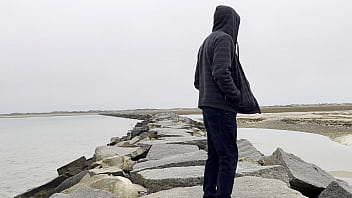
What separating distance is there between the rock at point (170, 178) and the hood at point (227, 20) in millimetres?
1410

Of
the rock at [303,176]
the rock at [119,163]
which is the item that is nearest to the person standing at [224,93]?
the rock at [303,176]

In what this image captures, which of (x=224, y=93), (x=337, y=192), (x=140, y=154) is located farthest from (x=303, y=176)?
(x=140, y=154)

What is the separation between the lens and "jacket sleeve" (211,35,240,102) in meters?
2.49

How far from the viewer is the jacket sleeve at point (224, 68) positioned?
2.49 meters

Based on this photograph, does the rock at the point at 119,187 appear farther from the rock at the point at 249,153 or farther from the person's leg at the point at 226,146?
the rock at the point at 249,153

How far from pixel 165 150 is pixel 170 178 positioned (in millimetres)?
2292

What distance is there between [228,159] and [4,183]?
6.56 meters

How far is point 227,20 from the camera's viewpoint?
267 centimetres

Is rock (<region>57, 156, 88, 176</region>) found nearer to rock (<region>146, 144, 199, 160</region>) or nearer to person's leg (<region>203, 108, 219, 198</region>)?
rock (<region>146, 144, 199, 160</region>)

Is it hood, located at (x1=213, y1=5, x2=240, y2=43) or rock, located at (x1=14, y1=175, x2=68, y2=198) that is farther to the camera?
rock, located at (x1=14, y1=175, x2=68, y2=198)

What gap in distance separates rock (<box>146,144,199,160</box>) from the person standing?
280 centimetres

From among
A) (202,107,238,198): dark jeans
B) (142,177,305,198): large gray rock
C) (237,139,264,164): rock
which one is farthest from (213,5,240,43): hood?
(237,139,264,164): rock

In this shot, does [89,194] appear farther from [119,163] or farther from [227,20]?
[119,163]

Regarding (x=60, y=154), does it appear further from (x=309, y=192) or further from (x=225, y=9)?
(x=225, y=9)
